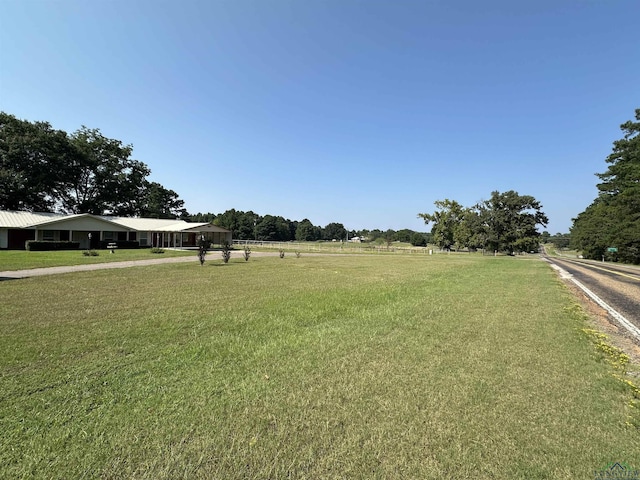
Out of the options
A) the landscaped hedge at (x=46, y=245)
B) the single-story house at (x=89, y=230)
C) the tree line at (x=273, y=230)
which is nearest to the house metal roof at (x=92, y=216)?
the single-story house at (x=89, y=230)

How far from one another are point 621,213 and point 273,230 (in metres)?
85.5

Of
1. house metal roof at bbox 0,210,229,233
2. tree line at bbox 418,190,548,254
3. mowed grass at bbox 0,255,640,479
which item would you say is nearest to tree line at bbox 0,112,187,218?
house metal roof at bbox 0,210,229,233

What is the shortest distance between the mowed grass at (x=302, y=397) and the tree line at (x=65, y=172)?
4621 centimetres

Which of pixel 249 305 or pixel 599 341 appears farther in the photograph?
pixel 249 305

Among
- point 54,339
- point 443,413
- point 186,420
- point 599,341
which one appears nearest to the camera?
point 186,420

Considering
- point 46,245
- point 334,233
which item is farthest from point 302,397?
point 334,233

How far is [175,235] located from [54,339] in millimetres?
40825

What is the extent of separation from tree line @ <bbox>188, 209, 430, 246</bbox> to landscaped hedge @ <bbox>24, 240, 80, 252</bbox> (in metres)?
49.9

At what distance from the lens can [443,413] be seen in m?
2.73

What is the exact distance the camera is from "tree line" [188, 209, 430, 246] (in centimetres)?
9550

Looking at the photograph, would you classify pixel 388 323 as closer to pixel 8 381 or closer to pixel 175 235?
A: pixel 8 381

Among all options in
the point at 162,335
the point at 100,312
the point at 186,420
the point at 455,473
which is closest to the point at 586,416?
the point at 455,473

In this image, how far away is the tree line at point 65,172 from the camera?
37.5 meters

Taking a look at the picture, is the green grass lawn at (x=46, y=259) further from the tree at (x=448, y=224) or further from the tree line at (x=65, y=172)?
the tree at (x=448, y=224)
